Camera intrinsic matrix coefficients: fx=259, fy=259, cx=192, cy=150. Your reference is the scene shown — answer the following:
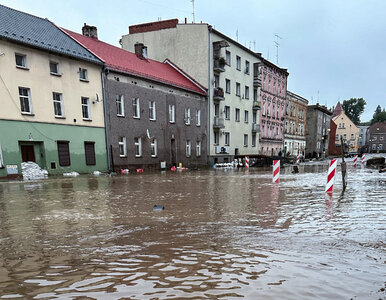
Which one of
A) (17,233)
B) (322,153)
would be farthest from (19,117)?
(322,153)

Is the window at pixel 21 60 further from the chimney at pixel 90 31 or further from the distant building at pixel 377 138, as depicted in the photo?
the distant building at pixel 377 138

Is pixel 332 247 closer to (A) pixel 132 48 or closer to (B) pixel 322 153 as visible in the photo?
(A) pixel 132 48

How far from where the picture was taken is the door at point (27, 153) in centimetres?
1533

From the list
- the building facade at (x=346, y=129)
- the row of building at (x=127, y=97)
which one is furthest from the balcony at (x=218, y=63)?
the building facade at (x=346, y=129)

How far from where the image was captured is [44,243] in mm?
3811

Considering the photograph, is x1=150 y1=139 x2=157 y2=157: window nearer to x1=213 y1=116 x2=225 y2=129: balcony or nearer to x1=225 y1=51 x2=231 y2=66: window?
x1=213 y1=116 x2=225 y2=129: balcony

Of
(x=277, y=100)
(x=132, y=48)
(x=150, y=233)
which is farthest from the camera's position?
(x=277, y=100)

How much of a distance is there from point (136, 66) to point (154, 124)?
17.0 feet

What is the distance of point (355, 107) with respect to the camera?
111938mm

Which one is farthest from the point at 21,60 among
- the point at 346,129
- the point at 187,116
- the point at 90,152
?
the point at 346,129

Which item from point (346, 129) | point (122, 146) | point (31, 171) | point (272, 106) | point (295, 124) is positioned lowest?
point (31, 171)

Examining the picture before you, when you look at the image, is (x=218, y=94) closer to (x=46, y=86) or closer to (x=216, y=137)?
(x=216, y=137)

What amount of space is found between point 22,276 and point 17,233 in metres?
2.06

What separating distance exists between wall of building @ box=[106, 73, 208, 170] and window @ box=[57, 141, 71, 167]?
330 centimetres
